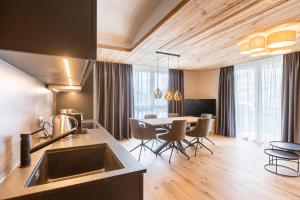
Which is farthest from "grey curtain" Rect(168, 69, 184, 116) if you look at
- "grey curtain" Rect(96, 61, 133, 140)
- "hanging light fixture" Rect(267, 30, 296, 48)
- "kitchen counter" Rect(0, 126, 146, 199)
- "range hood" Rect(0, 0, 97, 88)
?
"range hood" Rect(0, 0, 97, 88)

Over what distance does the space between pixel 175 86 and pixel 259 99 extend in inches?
105

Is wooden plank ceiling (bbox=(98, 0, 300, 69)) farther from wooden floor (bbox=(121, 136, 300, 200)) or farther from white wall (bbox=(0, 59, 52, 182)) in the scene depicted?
wooden floor (bbox=(121, 136, 300, 200))

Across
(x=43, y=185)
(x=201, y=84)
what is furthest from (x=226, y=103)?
(x=43, y=185)

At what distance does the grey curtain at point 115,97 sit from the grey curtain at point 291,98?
13.7ft

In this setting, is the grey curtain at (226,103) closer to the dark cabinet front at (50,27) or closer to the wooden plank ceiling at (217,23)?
the wooden plank ceiling at (217,23)

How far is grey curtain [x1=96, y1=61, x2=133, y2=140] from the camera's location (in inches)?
192

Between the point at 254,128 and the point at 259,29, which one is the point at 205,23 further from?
the point at 254,128

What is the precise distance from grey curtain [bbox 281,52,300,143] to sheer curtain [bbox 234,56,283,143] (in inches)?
8.1

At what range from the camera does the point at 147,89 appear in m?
5.60

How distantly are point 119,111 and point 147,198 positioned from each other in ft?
10.7

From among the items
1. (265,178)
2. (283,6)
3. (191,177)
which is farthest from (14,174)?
(265,178)

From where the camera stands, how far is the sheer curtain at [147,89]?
5453 mm

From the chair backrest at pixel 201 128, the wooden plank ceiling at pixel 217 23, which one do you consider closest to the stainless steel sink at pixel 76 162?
the wooden plank ceiling at pixel 217 23

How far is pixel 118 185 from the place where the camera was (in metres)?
0.88
